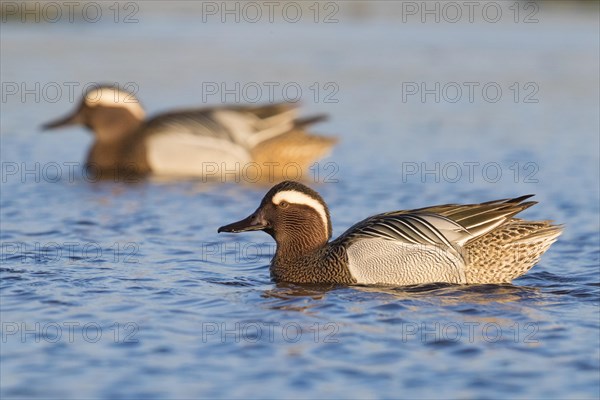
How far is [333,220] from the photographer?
36.4 ft

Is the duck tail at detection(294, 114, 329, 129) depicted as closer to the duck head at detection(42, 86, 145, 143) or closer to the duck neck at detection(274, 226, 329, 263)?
the duck head at detection(42, 86, 145, 143)

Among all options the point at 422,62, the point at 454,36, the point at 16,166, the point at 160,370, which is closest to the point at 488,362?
the point at 160,370

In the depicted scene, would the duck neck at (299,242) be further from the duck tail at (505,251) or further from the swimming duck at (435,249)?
the duck tail at (505,251)

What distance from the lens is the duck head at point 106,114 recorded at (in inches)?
571

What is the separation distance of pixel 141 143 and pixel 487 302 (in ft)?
23.4

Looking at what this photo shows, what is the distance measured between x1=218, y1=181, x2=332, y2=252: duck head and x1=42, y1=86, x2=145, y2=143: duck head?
6.03 metres

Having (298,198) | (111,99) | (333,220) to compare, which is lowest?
(333,220)

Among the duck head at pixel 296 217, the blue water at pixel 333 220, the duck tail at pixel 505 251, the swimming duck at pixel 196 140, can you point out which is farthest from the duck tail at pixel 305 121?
the duck tail at pixel 505 251

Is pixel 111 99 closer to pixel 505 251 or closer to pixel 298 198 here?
pixel 298 198

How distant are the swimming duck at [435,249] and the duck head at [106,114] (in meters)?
6.40

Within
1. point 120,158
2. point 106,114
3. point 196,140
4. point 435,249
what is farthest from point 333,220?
point 106,114

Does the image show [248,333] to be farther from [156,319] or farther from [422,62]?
[422,62]

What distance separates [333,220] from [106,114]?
14.7ft

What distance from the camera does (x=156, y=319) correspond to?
7320mm
